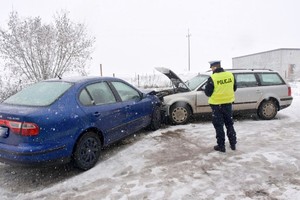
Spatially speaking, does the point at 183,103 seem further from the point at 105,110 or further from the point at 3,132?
the point at 3,132

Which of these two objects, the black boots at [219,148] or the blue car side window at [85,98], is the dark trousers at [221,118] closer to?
the black boots at [219,148]

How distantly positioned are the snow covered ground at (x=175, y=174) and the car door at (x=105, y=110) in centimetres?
48

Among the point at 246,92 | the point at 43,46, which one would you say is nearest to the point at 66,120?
the point at 246,92

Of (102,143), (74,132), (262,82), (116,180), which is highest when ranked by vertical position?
(262,82)

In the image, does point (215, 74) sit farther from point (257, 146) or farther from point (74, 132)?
point (74, 132)

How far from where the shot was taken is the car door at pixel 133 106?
5.66m

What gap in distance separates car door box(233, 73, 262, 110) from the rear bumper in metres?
5.33

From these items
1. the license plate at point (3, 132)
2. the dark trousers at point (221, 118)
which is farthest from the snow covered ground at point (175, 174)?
the license plate at point (3, 132)

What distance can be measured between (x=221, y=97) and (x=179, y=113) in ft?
7.82

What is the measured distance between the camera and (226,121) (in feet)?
17.7

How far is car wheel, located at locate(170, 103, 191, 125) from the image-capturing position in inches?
297

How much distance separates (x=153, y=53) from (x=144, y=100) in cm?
9333

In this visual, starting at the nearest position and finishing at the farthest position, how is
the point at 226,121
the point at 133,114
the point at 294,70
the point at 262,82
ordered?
the point at 226,121
the point at 133,114
the point at 262,82
the point at 294,70

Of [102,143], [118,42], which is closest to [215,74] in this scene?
[102,143]
